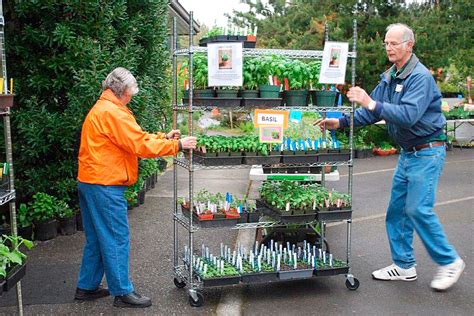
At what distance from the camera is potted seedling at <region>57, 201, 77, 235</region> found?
704 centimetres

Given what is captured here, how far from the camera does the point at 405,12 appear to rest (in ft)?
53.1

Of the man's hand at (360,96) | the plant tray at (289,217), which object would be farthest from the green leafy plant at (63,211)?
the man's hand at (360,96)

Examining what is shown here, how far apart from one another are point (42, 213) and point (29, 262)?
0.87 meters

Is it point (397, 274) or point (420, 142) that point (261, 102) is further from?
point (397, 274)

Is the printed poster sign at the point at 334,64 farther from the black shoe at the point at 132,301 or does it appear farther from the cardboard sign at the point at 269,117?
the black shoe at the point at 132,301

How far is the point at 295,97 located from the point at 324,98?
29 cm

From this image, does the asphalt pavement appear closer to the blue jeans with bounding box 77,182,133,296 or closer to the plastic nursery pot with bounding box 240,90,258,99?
the blue jeans with bounding box 77,182,133,296

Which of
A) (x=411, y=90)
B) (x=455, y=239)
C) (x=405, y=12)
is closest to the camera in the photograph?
(x=411, y=90)

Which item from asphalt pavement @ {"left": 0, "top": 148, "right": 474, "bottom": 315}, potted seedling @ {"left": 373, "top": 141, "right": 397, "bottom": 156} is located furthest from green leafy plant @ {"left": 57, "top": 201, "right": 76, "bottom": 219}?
potted seedling @ {"left": 373, "top": 141, "right": 397, "bottom": 156}

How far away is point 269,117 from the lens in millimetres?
5012

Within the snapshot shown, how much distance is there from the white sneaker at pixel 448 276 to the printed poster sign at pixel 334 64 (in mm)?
1896

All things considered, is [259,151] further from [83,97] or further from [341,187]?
[341,187]

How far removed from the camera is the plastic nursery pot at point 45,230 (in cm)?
686

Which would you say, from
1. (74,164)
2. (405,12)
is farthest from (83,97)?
(405,12)
